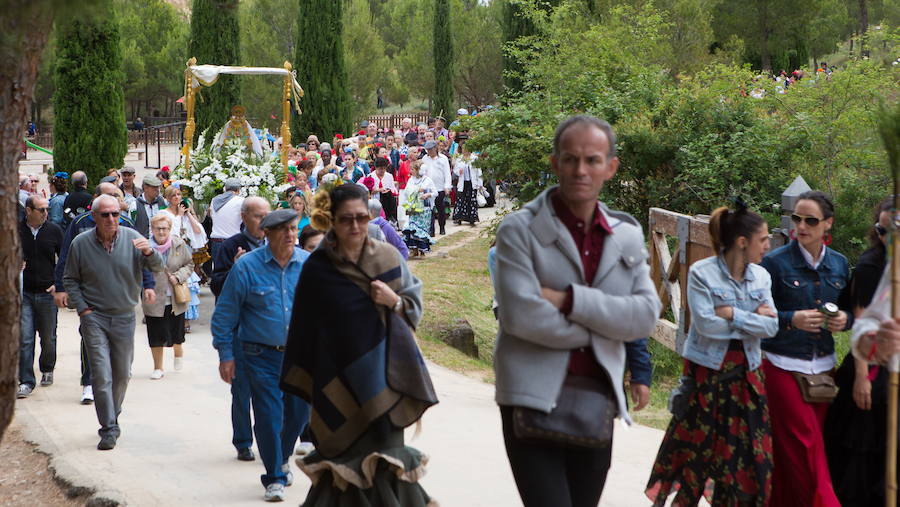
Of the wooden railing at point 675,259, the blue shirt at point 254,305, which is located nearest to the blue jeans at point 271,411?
the blue shirt at point 254,305

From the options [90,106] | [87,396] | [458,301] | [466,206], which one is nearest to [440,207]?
[466,206]

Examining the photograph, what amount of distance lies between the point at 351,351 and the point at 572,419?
1680 millimetres

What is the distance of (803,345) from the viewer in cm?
610

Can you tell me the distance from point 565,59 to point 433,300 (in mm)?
4863

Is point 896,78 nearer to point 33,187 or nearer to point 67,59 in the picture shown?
Result: point 33,187


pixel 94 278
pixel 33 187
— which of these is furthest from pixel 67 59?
pixel 94 278

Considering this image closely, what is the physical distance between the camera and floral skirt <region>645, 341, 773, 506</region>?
5879 millimetres

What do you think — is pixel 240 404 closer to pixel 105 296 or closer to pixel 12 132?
pixel 105 296

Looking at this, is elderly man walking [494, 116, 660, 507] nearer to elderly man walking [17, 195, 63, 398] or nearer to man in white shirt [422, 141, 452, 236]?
elderly man walking [17, 195, 63, 398]

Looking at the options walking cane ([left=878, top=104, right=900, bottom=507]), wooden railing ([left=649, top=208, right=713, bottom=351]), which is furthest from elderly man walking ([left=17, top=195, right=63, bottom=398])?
walking cane ([left=878, top=104, right=900, bottom=507])

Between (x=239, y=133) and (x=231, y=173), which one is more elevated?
(x=239, y=133)

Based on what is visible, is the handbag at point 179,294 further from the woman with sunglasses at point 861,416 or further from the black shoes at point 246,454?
the woman with sunglasses at point 861,416

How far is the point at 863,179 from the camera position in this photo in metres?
13.5

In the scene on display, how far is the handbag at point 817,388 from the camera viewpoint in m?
6.01
